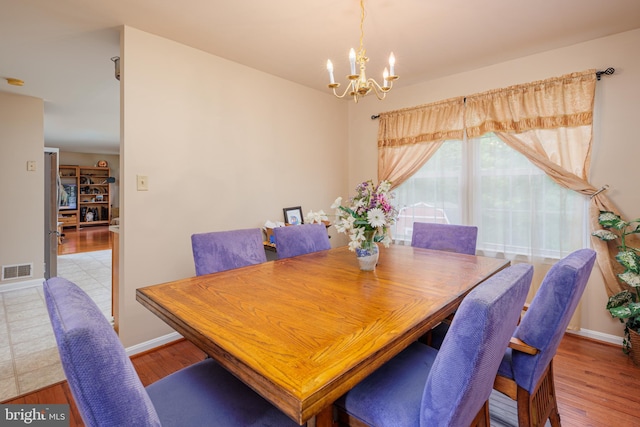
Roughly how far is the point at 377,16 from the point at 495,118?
160 centimetres

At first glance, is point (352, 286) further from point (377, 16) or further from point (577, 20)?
point (577, 20)

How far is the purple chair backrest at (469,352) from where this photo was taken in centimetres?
74

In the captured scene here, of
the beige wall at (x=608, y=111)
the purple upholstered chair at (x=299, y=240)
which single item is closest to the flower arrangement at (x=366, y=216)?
the purple upholstered chair at (x=299, y=240)

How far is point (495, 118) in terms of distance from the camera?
2.99m

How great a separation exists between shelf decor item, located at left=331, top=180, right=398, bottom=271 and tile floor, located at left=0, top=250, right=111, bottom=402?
7.12ft

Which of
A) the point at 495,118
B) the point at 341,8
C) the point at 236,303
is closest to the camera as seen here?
the point at 236,303

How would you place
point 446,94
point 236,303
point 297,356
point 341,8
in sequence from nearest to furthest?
point 297,356, point 236,303, point 341,8, point 446,94

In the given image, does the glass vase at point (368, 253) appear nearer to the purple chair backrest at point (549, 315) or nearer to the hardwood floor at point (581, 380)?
the purple chair backrest at point (549, 315)

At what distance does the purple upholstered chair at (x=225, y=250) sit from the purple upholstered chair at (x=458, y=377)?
1097mm

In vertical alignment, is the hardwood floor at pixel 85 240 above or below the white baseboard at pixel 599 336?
above

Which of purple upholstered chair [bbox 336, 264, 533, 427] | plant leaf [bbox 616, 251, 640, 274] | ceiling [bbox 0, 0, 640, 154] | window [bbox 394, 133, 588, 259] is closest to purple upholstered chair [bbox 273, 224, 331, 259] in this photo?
purple upholstered chair [bbox 336, 264, 533, 427]

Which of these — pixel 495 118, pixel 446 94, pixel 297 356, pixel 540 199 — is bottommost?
pixel 297 356

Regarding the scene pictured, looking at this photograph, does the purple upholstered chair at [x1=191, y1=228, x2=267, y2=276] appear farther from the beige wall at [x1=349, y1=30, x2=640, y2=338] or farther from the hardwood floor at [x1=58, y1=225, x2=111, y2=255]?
the hardwood floor at [x1=58, y1=225, x2=111, y2=255]

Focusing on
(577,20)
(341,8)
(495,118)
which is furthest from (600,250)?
(341,8)
